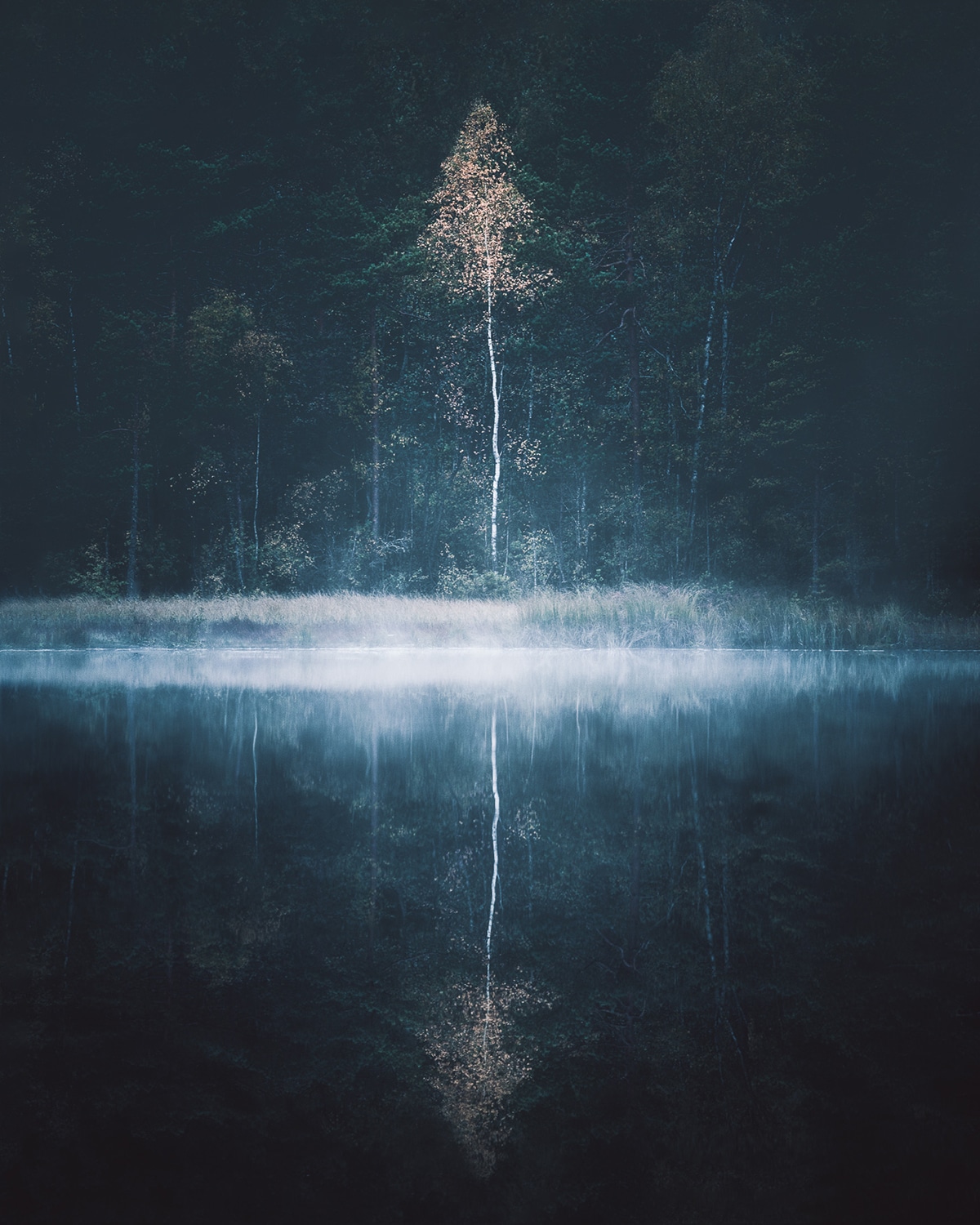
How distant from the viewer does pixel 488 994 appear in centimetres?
146

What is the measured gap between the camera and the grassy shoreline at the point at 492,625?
1368cm

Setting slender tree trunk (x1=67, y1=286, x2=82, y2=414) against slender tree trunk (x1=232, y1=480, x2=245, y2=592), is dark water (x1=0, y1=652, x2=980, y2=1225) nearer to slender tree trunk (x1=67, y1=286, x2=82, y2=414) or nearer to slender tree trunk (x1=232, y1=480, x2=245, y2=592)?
slender tree trunk (x1=232, y1=480, x2=245, y2=592)

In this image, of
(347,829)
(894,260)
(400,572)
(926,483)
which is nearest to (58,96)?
(400,572)

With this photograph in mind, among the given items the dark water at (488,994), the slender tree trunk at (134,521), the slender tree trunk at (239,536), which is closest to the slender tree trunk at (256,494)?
the slender tree trunk at (239,536)

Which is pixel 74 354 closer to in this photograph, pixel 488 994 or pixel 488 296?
pixel 488 296

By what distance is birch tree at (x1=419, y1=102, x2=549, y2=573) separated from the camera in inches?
716

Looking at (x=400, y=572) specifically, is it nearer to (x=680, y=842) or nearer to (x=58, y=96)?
(x=58, y=96)

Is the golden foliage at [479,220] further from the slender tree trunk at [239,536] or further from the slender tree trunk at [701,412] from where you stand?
the slender tree trunk at [239,536]

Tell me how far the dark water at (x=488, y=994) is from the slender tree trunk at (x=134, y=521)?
1790cm

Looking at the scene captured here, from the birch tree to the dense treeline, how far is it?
0.08 meters

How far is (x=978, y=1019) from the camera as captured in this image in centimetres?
136

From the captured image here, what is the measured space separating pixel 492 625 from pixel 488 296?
776 cm

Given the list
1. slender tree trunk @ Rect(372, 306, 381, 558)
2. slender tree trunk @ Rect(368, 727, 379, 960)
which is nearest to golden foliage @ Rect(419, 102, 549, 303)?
slender tree trunk @ Rect(372, 306, 381, 558)

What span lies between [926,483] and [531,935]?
18802mm
